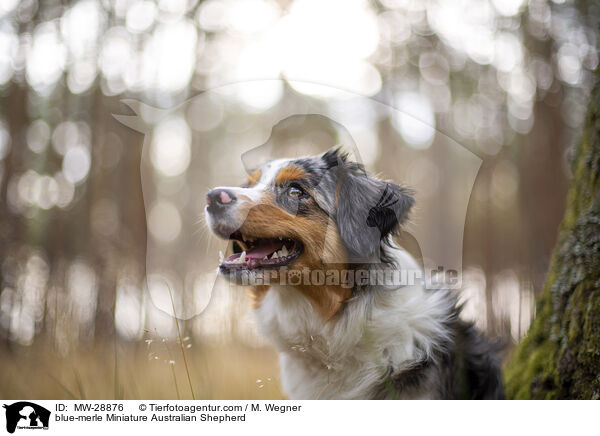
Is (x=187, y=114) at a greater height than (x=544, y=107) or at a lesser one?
lesser

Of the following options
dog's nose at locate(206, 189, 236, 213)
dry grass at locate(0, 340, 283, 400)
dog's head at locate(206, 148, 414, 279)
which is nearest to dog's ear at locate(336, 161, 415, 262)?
dog's head at locate(206, 148, 414, 279)

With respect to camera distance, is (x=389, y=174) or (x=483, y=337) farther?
(x=483, y=337)

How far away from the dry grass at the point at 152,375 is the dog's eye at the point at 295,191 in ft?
3.41

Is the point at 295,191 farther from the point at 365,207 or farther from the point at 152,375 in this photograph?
the point at 152,375

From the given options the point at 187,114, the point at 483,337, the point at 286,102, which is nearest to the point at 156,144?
the point at 187,114

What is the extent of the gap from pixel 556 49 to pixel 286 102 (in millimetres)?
6436

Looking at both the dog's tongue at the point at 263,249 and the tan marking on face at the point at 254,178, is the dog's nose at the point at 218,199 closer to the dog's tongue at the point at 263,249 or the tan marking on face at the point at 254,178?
the tan marking on face at the point at 254,178

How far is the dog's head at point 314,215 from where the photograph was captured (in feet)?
6.72

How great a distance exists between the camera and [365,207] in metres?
2.11
